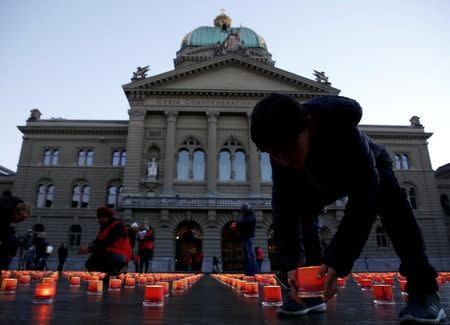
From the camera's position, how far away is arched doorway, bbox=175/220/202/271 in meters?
31.4

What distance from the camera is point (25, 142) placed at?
Answer: 37.2 m

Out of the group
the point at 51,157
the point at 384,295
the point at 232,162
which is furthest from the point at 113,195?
the point at 384,295

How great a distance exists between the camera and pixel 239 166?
33.6 m

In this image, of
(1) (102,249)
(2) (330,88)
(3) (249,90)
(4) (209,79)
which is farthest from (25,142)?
(1) (102,249)

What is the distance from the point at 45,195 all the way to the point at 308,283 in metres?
38.5

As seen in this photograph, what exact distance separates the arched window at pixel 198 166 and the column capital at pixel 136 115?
595cm

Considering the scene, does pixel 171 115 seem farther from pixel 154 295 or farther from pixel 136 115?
pixel 154 295

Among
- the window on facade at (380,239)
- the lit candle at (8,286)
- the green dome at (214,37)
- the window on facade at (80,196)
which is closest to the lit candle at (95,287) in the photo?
the lit candle at (8,286)

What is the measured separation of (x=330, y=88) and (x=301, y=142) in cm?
3474

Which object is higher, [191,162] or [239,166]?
[191,162]

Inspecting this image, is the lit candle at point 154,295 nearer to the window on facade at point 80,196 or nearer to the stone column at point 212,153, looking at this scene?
the stone column at point 212,153

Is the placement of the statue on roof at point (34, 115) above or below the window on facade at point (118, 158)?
above

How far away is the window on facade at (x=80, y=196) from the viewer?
3612 centimetres

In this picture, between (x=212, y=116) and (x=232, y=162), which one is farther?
(x=212, y=116)
